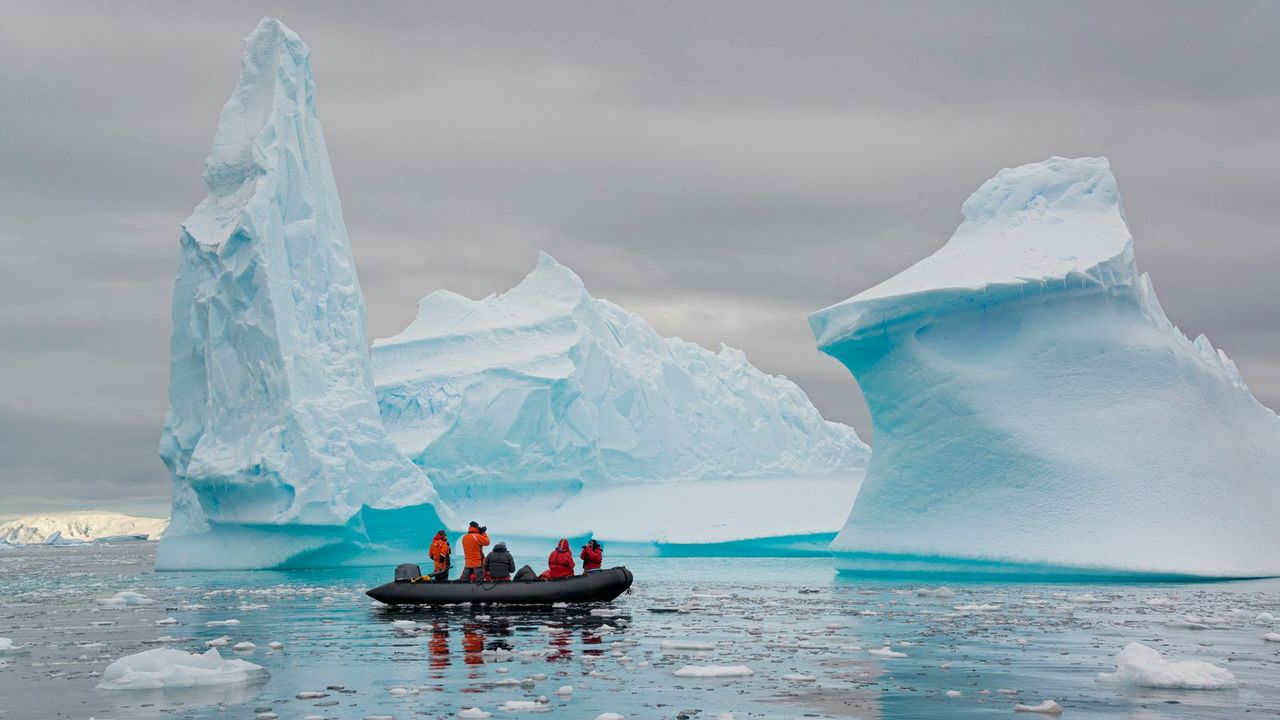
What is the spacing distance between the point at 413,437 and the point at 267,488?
10.0m

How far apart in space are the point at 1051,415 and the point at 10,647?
61.0ft

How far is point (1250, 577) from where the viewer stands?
23312 millimetres

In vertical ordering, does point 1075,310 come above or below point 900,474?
above

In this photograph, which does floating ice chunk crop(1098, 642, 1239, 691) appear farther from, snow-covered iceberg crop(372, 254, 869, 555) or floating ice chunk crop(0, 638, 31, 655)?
snow-covered iceberg crop(372, 254, 869, 555)

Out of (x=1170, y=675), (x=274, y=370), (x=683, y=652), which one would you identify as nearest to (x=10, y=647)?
(x=683, y=652)

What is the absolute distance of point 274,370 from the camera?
31750 millimetres

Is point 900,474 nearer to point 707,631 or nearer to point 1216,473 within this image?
point 1216,473

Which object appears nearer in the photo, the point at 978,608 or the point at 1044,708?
the point at 1044,708

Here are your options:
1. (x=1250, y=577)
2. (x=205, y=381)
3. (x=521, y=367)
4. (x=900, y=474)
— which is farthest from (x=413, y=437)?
(x=1250, y=577)

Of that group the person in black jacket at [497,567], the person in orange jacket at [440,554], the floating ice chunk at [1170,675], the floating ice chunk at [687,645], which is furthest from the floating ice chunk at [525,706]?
the person in orange jacket at [440,554]

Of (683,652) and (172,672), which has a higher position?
(172,672)

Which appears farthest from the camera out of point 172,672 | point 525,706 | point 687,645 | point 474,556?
point 474,556

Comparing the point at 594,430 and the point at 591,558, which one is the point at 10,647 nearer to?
the point at 591,558

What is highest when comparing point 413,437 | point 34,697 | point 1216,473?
point 413,437
